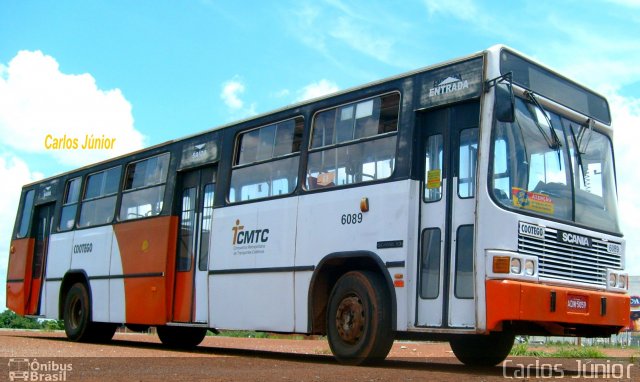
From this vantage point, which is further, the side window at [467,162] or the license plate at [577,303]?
the side window at [467,162]

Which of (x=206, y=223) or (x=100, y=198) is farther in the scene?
(x=100, y=198)

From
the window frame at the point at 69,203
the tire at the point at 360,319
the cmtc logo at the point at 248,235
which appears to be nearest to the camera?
the tire at the point at 360,319

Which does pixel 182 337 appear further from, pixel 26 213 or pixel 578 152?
pixel 578 152

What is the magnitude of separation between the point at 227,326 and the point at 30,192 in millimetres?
8895

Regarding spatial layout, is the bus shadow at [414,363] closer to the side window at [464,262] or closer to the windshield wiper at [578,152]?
the side window at [464,262]

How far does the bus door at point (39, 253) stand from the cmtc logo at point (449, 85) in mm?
11069

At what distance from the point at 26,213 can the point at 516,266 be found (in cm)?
1364

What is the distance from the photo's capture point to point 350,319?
9797 mm

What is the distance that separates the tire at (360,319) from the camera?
929cm

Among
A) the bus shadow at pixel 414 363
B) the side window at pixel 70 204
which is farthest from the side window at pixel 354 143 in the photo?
the side window at pixel 70 204

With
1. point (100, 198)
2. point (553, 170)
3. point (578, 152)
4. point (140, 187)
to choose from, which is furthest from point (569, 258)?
point (100, 198)

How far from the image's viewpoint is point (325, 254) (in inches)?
403

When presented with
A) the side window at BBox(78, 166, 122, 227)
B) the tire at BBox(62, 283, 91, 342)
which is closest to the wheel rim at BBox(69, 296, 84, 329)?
the tire at BBox(62, 283, 91, 342)

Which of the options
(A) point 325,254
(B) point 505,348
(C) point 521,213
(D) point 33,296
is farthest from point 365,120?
(D) point 33,296
